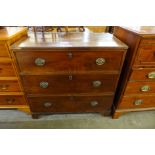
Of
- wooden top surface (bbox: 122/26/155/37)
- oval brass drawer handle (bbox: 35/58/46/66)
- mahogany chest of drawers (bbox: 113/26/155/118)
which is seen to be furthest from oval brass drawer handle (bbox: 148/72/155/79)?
oval brass drawer handle (bbox: 35/58/46/66)

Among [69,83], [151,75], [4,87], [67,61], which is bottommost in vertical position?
[4,87]

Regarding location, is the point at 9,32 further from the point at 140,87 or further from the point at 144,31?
the point at 140,87

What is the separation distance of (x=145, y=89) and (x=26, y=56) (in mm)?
1124

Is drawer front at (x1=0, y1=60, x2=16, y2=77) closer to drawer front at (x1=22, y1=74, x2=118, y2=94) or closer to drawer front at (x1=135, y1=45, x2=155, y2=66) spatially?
drawer front at (x1=22, y1=74, x2=118, y2=94)

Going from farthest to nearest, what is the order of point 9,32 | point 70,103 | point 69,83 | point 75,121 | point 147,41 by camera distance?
point 75,121 < point 70,103 < point 69,83 < point 9,32 < point 147,41

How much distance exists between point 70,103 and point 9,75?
0.65 metres

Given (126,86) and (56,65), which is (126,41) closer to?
(126,86)

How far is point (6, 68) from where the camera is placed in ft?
3.57

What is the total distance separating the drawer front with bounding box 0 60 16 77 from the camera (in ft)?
3.45

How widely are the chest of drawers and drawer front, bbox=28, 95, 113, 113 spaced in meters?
0.17

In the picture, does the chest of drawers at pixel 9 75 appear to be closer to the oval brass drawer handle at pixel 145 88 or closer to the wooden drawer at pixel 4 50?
the wooden drawer at pixel 4 50

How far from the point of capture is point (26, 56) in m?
0.94

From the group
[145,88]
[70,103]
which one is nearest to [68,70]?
[70,103]

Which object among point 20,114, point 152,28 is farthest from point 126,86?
point 20,114
